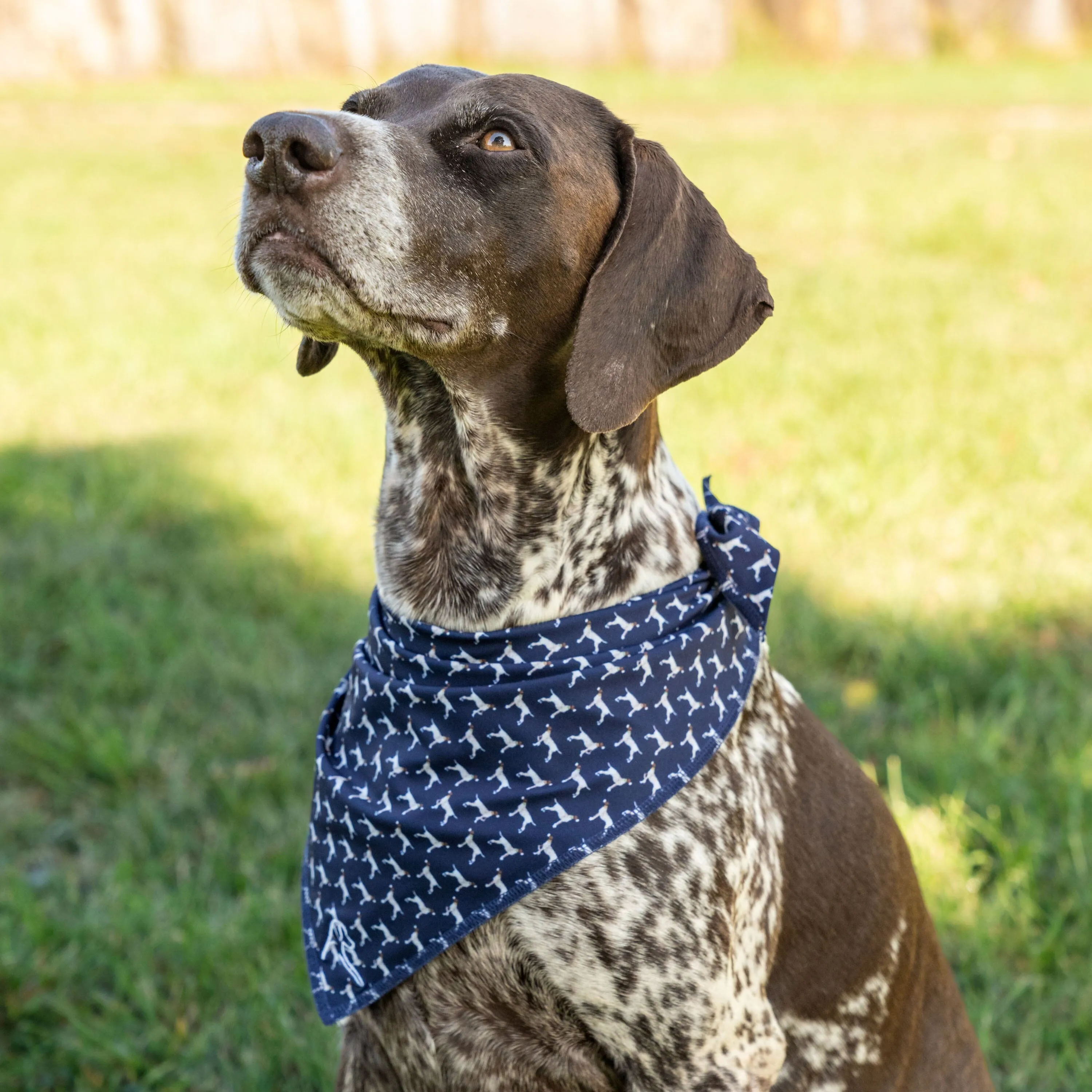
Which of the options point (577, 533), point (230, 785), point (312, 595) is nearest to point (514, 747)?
point (577, 533)

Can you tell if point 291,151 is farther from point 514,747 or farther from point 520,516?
point 514,747

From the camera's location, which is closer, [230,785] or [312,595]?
[230,785]

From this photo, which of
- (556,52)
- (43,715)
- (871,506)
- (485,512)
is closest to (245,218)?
(485,512)

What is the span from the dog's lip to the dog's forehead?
1.12 ft

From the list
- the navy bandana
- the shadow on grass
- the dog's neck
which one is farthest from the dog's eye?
the shadow on grass

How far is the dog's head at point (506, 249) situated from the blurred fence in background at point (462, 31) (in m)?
17.5

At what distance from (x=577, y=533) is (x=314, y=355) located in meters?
0.80

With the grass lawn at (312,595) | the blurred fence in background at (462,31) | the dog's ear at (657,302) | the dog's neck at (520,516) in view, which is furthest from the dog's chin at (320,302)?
the blurred fence in background at (462,31)

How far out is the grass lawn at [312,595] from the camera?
3094mm

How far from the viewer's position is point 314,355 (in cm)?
277

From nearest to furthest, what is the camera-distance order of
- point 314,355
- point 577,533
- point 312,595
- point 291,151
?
point 291,151
point 577,533
point 314,355
point 312,595

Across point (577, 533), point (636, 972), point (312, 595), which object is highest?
point (577, 533)

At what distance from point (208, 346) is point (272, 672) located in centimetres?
339

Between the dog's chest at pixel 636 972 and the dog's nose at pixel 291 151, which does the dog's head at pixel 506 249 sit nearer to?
the dog's nose at pixel 291 151
